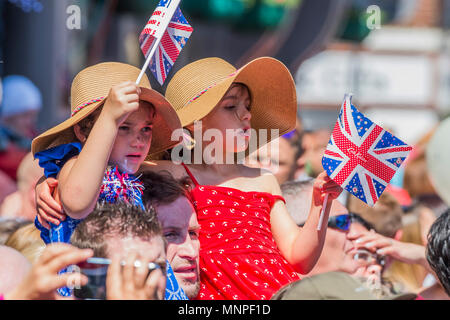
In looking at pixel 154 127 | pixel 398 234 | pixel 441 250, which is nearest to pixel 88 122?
pixel 154 127

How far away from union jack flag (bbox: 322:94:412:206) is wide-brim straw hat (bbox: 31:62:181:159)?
536 mm

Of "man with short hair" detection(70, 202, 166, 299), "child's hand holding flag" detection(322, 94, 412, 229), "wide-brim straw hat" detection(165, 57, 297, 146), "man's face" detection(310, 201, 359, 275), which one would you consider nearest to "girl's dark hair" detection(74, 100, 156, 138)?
"wide-brim straw hat" detection(165, 57, 297, 146)

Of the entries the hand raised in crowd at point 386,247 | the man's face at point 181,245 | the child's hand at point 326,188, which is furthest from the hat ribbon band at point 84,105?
the hand raised in crowd at point 386,247

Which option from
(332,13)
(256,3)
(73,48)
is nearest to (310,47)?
(332,13)

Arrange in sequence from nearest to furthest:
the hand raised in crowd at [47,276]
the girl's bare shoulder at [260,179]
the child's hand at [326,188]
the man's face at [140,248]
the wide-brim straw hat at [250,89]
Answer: the hand raised in crowd at [47,276], the man's face at [140,248], the child's hand at [326,188], the wide-brim straw hat at [250,89], the girl's bare shoulder at [260,179]

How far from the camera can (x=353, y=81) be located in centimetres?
1422

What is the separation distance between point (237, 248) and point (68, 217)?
671 mm

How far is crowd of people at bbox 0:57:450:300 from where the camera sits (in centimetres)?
162

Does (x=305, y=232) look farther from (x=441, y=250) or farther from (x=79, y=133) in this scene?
(x=79, y=133)

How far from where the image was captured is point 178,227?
7.34 feet

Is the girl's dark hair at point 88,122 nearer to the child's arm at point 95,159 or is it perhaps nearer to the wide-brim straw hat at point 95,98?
the wide-brim straw hat at point 95,98

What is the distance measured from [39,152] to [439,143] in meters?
3.07

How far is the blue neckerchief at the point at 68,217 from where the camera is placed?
2.04 metres

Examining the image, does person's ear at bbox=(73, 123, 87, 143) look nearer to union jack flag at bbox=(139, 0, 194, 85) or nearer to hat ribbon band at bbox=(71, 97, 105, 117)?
hat ribbon band at bbox=(71, 97, 105, 117)
